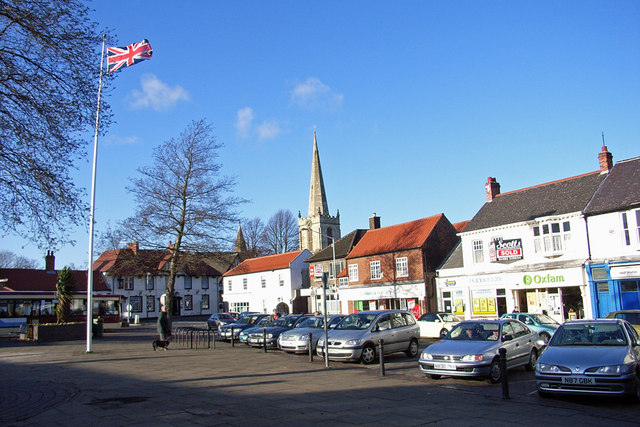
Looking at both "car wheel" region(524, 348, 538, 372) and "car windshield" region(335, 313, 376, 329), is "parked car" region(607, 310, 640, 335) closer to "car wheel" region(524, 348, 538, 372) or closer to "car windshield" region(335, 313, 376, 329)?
"car wheel" region(524, 348, 538, 372)

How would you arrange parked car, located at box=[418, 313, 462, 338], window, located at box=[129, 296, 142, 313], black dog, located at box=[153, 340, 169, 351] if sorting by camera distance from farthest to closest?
1. window, located at box=[129, 296, 142, 313]
2. parked car, located at box=[418, 313, 462, 338]
3. black dog, located at box=[153, 340, 169, 351]

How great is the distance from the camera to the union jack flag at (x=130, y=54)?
792 inches

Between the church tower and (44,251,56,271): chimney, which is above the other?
the church tower

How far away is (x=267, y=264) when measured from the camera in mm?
63531

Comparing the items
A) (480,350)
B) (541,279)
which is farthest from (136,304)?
(480,350)

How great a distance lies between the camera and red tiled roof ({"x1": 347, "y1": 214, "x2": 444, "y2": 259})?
137 feet

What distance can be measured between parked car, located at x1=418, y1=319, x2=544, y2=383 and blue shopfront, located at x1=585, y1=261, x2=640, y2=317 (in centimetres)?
1484

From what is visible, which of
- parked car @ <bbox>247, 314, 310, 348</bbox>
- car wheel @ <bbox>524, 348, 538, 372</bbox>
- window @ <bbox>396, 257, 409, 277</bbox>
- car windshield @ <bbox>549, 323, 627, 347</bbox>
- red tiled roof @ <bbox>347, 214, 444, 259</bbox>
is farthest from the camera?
red tiled roof @ <bbox>347, 214, 444, 259</bbox>

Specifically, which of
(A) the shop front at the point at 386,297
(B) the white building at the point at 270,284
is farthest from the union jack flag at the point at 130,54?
(B) the white building at the point at 270,284

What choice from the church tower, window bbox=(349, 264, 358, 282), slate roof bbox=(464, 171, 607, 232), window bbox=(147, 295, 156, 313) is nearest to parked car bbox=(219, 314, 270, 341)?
slate roof bbox=(464, 171, 607, 232)

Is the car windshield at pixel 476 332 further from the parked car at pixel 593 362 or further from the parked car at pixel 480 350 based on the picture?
the parked car at pixel 593 362

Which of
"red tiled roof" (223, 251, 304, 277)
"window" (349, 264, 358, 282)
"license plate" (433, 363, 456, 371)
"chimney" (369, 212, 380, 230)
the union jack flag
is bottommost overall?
"license plate" (433, 363, 456, 371)

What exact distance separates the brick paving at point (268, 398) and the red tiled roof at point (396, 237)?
2546 cm

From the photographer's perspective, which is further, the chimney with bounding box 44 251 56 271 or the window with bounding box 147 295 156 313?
the window with bounding box 147 295 156 313
